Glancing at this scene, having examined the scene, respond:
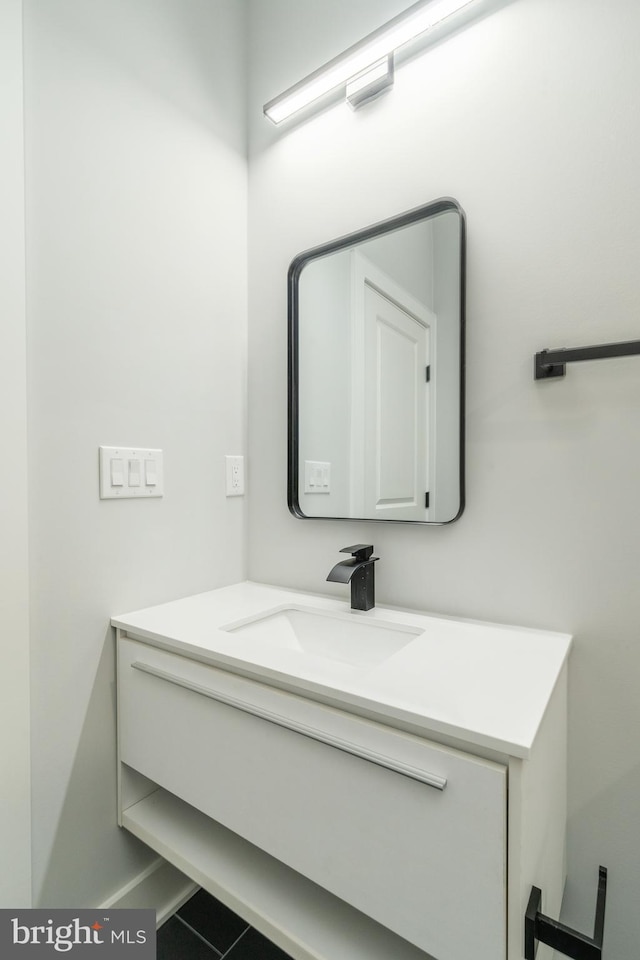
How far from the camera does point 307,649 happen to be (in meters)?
1.15

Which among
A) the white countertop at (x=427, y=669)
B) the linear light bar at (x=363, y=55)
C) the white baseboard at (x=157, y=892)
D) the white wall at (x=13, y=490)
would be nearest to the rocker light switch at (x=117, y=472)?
the white wall at (x=13, y=490)

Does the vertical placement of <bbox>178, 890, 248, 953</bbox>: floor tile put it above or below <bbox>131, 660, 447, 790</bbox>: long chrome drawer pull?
below

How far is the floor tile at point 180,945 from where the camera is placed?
3.54 ft

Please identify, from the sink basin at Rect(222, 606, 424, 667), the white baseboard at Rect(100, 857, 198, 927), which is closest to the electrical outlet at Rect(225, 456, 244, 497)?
the sink basin at Rect(222, 606, 424, 667)

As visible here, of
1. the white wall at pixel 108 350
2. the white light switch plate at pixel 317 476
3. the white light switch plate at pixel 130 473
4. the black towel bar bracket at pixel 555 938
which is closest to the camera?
the black towel bar bracket at pixel 555 938

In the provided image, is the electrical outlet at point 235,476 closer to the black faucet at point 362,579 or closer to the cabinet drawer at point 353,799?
the black faucet at point 362,579

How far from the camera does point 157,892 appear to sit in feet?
3.87

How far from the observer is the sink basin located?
3.39 ft

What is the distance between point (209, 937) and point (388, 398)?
1412mm

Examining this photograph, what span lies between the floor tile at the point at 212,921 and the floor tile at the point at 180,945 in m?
0.02

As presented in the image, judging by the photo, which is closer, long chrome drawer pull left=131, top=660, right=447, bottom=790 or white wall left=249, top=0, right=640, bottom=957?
long chrome drawer pull left=131, top=660, right=447, bottom=790

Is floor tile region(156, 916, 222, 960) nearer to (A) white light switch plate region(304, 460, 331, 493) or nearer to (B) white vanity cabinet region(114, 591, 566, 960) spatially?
(B) white vanity cabinet region(114, 591, 566, 960)
